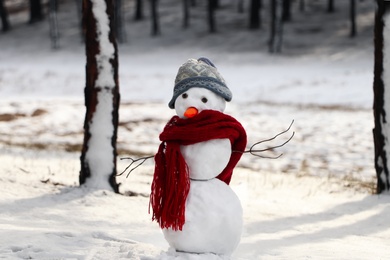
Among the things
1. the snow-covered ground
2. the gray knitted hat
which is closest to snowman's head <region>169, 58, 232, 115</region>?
the gray knitted hat

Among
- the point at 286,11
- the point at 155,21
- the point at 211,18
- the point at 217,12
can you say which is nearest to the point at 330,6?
the point at 286,11

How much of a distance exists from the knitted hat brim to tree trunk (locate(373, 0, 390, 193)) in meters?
4.21

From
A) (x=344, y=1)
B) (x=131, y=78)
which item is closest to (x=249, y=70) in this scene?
(x=131, y=78)

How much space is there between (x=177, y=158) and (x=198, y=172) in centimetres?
17

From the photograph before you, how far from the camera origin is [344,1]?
40.8 meters

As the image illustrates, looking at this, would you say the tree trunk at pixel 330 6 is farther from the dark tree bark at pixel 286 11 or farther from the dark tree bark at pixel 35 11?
the dark tree bark at pixel 35 11

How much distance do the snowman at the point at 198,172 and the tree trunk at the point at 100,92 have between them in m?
2.95

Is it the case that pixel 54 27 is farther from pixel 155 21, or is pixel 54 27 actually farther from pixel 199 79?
pixel 199 79

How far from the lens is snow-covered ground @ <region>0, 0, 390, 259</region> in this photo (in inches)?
217

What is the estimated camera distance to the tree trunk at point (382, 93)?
26.0 feet

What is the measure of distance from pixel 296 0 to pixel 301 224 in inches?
1485

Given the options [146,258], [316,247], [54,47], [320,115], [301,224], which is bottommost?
[54,47]

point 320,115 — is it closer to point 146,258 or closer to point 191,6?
point 146,258

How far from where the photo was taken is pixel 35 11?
135 ft
